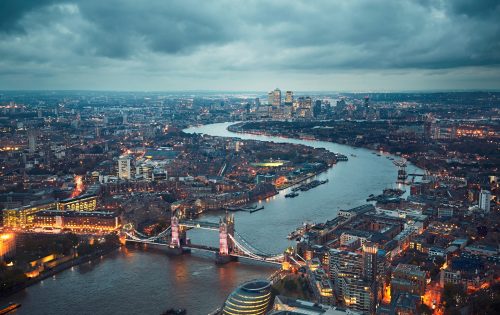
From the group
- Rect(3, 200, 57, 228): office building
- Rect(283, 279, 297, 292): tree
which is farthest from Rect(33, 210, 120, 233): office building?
Rect(283, 279, 297, 292): tree

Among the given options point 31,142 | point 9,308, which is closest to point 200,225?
point 9,308

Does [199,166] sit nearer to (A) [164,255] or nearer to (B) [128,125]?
(A) [164,255]

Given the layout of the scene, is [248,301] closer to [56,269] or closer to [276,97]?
[56,269]

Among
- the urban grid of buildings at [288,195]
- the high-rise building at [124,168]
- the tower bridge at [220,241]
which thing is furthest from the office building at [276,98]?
the tower bridge at [220,241]

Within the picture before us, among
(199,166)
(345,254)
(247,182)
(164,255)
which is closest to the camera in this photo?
(345,254)

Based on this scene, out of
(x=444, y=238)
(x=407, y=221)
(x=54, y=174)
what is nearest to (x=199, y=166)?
(x=54, y=174)

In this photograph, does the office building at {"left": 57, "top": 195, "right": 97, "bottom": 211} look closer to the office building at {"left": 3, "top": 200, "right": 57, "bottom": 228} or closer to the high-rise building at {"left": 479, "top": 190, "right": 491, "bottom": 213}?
the office building at {"left": 3, "top": 200, "right": 57, "bottom": 228}

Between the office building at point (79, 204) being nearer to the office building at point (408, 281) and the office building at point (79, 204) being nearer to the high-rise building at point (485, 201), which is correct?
the office building at point (408, 281)
